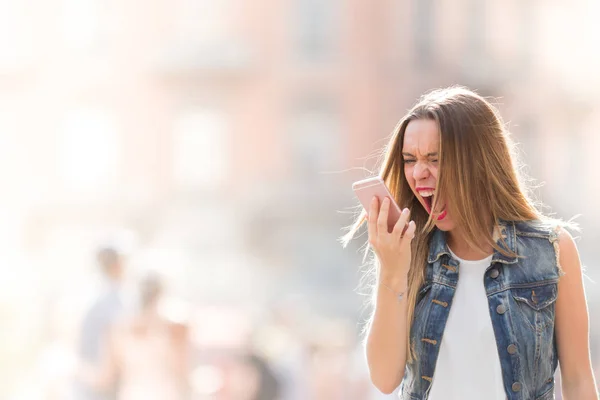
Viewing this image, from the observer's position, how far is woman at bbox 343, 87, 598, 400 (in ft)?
7.82

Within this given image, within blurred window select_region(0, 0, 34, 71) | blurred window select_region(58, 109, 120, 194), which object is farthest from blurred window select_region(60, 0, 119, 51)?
blurred window select_region(58, 109, 120, 194)

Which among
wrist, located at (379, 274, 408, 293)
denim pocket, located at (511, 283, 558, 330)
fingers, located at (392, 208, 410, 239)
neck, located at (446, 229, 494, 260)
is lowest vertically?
denim pocket, located at (511, 283, 558, 330)

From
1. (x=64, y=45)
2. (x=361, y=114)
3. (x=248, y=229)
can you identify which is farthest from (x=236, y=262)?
(x=64, y=45)

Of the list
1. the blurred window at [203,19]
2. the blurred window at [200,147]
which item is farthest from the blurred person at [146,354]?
the blurred window at [203,19]

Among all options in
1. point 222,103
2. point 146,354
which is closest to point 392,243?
point 146,354

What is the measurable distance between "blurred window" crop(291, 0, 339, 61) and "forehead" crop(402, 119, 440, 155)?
25.9 metres

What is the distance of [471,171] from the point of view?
243 cm

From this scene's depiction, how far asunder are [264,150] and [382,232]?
25.6 m

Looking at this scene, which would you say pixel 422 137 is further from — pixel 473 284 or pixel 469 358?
pixel 469 358

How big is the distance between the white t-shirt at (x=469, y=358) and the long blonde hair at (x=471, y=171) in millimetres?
93

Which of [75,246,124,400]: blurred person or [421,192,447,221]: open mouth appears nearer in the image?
[421,192,447,221]: open mouth

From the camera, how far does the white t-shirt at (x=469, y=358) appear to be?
7.83ft

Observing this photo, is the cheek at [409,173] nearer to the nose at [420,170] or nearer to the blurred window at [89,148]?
the nose at [420,170]

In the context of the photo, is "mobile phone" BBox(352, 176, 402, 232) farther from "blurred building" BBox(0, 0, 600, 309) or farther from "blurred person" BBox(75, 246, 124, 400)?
"blurred building" BBox(0, 0, 600, 309)
